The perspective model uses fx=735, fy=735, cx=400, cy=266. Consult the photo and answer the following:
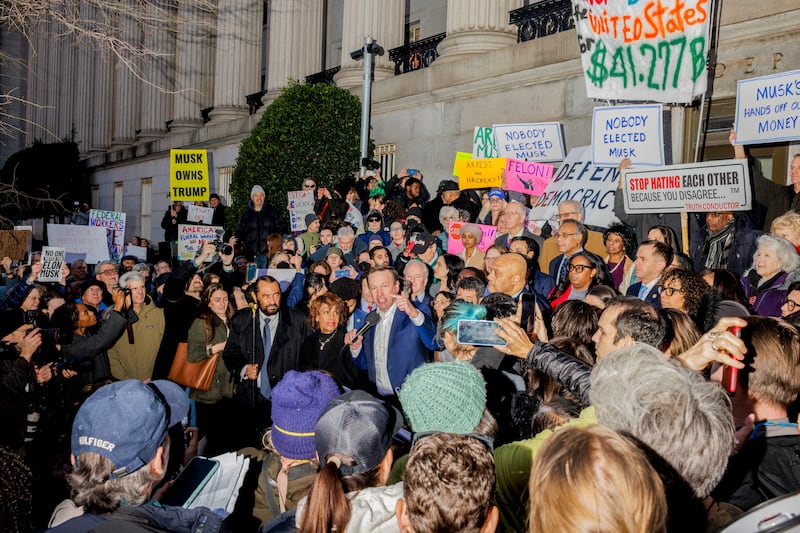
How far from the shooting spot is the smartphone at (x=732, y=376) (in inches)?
115

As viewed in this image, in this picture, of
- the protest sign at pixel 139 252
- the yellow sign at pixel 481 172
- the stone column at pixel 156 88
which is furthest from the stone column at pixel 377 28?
the stone column at pixel 156 88

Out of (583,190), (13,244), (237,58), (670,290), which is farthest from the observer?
(237,58)

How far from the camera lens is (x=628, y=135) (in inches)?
334

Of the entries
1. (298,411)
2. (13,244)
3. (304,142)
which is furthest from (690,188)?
(13,244)

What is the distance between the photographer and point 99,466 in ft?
8.15

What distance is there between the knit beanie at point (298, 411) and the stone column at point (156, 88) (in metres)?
25.1

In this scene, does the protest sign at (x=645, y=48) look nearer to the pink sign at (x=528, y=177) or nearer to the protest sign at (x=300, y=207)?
the pink sign at (x=528, y=177)

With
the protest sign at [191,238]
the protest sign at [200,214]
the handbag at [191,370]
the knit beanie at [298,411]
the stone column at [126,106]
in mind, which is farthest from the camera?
the stone column at [126,106]

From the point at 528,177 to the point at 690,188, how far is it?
3.35 m

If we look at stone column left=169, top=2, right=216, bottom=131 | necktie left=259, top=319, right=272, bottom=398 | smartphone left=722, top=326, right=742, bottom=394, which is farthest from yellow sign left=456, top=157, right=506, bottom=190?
stone column left=169, top=2, right=216, bottom=131

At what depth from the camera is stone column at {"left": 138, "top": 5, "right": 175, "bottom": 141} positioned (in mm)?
26141

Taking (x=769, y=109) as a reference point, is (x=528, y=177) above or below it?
below

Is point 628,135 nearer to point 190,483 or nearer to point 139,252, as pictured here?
point 190,483

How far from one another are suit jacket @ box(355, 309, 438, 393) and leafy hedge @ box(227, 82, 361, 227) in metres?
10.2
